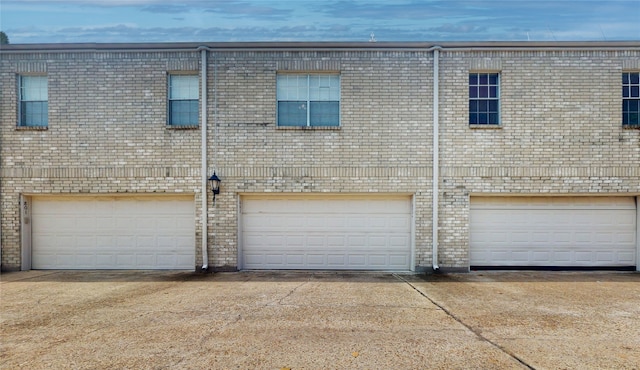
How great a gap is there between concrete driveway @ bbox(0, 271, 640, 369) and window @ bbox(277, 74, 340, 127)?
378 cm

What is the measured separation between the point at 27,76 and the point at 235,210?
6.18 meters

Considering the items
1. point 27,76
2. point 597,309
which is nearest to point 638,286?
point 597,309

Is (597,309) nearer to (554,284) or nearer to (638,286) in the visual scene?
(554,284)

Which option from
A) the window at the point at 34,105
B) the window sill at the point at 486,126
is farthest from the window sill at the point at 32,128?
the window sill at the point at 486,126

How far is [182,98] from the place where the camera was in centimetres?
856

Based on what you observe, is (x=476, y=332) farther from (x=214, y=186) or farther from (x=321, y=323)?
(x=214, y=186)

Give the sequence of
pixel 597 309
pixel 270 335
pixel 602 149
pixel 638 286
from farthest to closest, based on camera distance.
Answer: pixel 602 149
pixel 638 286
pixel 597 309
pixel 270 335

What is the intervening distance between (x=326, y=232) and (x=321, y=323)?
376 centimetres

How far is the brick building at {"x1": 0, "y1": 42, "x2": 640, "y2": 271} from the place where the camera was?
8250 millimetres

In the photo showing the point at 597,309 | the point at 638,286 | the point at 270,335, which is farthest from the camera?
the point at 638,286

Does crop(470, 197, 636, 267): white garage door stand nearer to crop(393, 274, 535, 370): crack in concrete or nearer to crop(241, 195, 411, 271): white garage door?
crop(241, 195, 411, 271): white garage door

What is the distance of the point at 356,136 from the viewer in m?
8.38

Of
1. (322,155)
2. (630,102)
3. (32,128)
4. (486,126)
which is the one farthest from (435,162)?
(32,128)

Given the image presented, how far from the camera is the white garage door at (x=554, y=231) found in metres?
8.39
